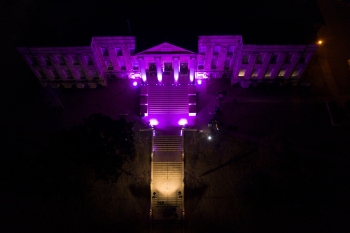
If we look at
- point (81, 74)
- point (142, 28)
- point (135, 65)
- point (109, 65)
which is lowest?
point (81, 74)

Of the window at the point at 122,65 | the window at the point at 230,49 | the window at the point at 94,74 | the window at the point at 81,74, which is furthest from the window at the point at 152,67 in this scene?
the window at the point at 230,49

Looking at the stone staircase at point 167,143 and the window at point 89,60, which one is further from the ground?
the window at point 89,60

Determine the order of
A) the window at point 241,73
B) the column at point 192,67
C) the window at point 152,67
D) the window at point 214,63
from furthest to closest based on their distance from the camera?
the window at point 214,63
the window at point 241,73
the window at point 152,67
the column at point 192,67

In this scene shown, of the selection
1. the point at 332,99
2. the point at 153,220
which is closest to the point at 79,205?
the point at 153,220

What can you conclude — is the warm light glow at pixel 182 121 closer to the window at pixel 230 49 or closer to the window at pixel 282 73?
the window at pixel 230 49

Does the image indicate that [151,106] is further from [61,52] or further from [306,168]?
[306,168]

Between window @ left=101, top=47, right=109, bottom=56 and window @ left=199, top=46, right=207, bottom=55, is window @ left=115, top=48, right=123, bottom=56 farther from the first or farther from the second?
window @ left=199, top=46, right=207, bottom=55

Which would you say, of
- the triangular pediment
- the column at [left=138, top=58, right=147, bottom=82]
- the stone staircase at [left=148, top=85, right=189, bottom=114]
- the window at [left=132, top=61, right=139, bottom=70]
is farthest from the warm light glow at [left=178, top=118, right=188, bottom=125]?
the window at [left=132, top=61, right=139, bottom=70]

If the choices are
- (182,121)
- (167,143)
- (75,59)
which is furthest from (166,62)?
(75,59)

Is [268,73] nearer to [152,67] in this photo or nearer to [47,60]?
[152,67]
